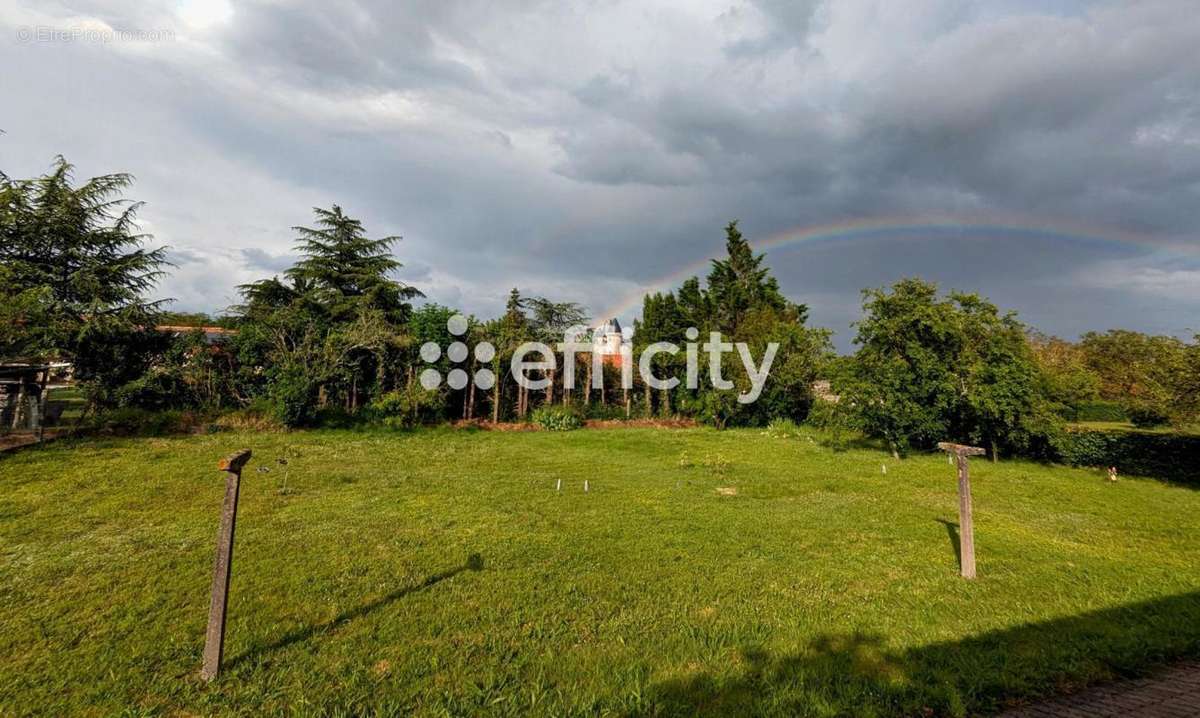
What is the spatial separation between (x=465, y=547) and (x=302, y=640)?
277cm

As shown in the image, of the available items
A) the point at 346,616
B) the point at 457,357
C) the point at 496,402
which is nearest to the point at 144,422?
the point at 457,357

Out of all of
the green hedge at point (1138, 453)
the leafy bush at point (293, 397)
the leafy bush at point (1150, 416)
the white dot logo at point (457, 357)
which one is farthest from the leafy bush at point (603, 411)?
the leafy bush at point (1150, 416)

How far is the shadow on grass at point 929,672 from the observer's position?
3.73 metres

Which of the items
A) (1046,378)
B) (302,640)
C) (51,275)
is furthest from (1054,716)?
(51,275)

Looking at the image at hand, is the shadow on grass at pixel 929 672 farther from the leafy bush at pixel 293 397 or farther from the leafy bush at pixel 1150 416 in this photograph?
the leafy bush at pixel 293 397

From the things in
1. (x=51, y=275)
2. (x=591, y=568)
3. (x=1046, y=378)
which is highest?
(x=51, y=275)

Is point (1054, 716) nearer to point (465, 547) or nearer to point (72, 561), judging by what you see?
point (465, 547)

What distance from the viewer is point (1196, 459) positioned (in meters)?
13.6

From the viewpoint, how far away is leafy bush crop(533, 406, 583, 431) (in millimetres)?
22875

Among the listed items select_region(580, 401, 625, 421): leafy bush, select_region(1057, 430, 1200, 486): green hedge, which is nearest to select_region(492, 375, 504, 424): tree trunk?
select_region(580, 401, 625, 421): leafy bush

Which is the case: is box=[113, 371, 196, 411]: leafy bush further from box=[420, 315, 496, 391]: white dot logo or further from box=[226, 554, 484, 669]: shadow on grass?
box=[226, 554, 484, 669]: shadow on grass

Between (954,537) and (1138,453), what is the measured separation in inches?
474

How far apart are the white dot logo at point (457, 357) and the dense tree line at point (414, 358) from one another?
25 centimetres

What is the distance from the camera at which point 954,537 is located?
26.2ft
